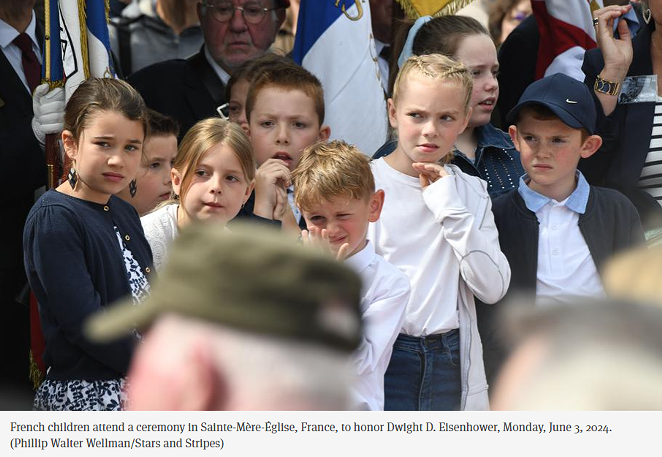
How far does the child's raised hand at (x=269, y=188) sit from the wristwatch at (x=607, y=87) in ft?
4.70

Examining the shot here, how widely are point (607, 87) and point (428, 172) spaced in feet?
3.55

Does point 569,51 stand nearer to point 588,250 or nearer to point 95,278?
point 588,250

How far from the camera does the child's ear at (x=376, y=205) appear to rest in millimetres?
3805

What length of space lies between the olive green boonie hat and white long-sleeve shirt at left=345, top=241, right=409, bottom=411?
5.70ft

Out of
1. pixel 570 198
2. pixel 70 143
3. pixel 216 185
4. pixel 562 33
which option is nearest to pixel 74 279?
pixel 70 143

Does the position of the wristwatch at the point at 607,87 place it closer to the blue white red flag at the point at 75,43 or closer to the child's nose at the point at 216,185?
the child's nose at the point at 216,185

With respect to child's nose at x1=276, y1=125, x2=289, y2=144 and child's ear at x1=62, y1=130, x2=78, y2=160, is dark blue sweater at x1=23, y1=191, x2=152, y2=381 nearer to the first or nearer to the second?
child's ear at x1=62, y1=130, x2=78, y2=160

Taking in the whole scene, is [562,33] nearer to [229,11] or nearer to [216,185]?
[229,11]

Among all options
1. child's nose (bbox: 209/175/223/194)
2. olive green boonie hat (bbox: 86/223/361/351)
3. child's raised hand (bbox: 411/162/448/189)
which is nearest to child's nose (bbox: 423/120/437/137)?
child's raised hand (bbox: 411/162/448/189)

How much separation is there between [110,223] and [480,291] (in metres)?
1.35

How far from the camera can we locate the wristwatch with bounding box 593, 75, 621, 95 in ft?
15.0

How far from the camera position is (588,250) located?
4055 millimetres

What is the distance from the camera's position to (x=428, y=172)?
400cm

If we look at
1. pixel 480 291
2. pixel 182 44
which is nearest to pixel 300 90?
pixel 480 291
